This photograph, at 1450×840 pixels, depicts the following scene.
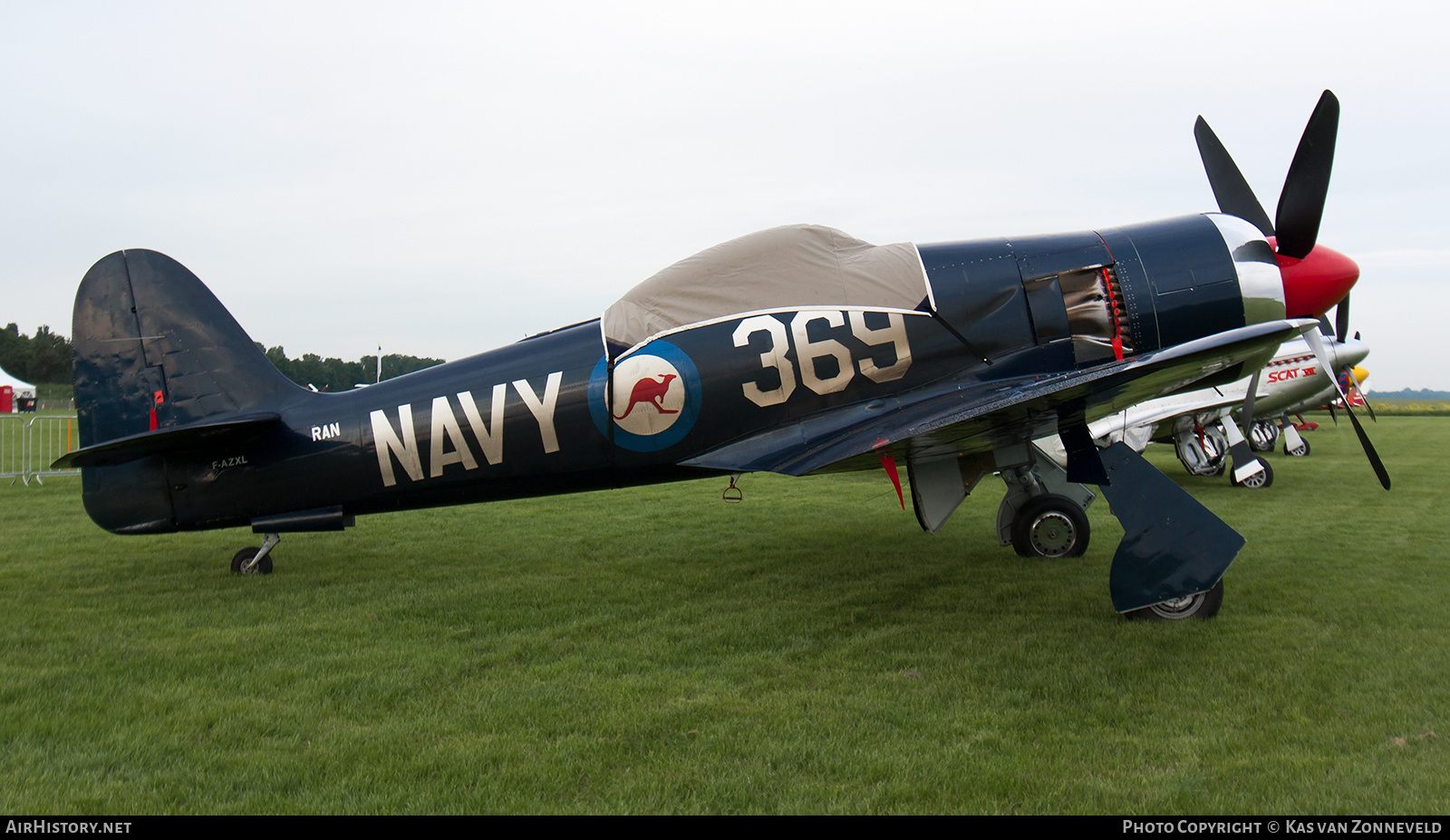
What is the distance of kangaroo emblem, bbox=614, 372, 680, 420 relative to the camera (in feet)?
20.0

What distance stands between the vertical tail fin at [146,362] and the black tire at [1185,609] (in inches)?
262

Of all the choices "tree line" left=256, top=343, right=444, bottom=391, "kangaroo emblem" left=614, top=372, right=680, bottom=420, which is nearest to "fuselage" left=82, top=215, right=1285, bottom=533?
"kangaroo emblem" left=614, top=372, right=680, bottom=420

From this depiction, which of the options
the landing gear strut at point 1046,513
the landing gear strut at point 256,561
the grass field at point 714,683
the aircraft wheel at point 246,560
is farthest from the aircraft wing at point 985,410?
the aircraft wheel at point 246,560

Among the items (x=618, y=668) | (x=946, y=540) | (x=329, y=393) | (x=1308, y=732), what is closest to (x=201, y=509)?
(x=329, y=393)

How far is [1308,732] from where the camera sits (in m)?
3.60

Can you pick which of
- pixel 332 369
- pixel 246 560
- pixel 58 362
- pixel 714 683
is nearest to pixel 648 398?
pixel 714 683

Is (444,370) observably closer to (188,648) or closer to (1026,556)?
(188,648)

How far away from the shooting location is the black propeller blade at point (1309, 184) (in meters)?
5.59

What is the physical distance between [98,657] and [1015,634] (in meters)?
5.56

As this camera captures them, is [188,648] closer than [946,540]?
Yes

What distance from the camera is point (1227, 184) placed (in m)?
7.13

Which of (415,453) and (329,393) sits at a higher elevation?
(329,393)

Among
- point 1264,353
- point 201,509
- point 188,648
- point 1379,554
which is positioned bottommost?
point 1379,554

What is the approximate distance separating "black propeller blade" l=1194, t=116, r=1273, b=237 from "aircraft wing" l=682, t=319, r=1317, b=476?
8.99 feet
